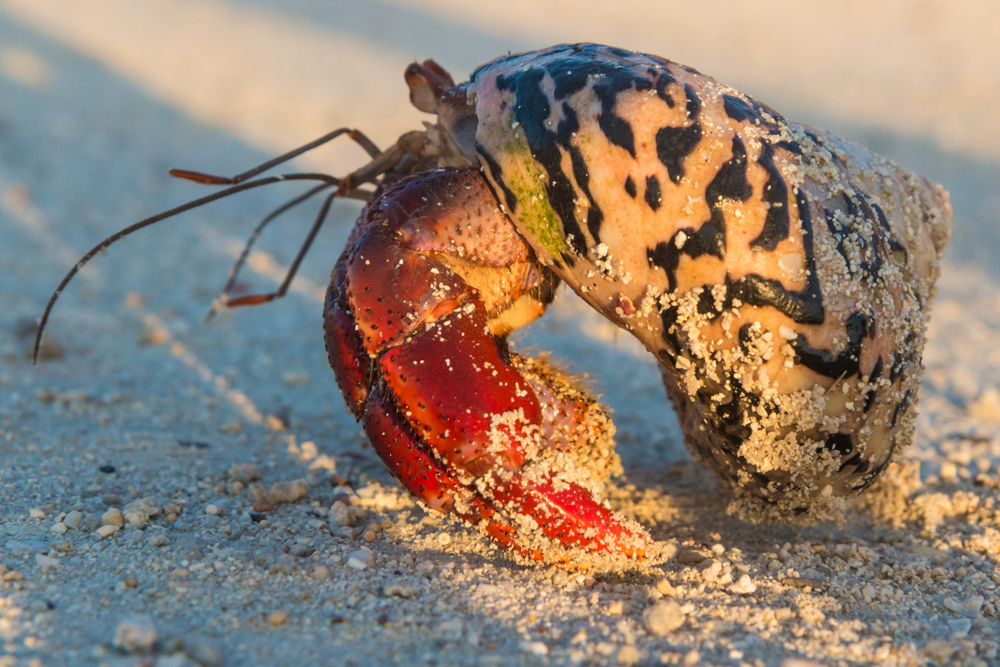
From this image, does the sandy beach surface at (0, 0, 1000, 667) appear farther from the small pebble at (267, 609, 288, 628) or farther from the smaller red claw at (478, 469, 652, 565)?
the smaller red claw at (478, 469, 652, 565)

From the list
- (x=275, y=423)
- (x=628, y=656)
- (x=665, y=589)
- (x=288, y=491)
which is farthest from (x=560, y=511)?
(x=275, y=423)

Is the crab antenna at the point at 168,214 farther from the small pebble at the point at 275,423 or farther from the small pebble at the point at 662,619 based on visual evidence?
the small pebble at the point at 662,619

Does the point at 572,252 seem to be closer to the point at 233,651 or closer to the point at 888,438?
the point at 888,438

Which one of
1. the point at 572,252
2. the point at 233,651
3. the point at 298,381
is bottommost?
the point at 298,381

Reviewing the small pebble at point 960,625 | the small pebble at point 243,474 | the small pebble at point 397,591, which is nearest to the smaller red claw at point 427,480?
the small pebble at point 397,591

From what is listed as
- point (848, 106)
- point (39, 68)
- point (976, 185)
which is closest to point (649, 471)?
point (976, 185)

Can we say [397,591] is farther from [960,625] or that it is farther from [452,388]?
[960,625]

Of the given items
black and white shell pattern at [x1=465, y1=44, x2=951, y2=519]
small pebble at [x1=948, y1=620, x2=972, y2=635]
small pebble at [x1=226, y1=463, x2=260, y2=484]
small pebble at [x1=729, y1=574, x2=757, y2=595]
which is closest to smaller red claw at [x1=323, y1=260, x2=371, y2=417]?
black and white shell pattern at [x1=465, y1=44, x2=951, y2=519]
